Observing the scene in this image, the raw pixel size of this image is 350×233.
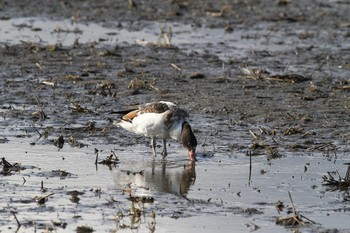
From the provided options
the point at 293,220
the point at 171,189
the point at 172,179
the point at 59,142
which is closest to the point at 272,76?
the point at 59,142

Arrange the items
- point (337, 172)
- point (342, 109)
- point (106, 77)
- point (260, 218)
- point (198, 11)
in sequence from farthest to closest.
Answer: point (198, 11) < point (106, 77) < point (342, 109) < point (337, 172) < point (260, 218)

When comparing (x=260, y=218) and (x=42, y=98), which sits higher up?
(x=42, y=98)

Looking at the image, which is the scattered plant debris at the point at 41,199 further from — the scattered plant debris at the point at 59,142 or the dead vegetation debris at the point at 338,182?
the dead vegetation debris at the point at 338,182

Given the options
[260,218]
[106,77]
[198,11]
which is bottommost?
[260,218]

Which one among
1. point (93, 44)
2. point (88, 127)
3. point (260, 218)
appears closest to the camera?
point (260, 218)

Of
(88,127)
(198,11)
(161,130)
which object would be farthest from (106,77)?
(198,11)

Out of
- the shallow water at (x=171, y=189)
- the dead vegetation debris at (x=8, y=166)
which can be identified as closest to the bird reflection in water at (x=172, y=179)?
the shallow water at (x=171, y=189)

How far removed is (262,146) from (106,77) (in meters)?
4.49

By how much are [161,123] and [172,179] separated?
3.68 feet

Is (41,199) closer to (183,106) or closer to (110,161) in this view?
(110,161)

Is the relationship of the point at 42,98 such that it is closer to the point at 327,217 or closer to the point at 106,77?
the point at 106,77

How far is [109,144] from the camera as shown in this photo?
485 inches

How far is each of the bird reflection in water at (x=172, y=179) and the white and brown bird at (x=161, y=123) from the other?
1.36ft

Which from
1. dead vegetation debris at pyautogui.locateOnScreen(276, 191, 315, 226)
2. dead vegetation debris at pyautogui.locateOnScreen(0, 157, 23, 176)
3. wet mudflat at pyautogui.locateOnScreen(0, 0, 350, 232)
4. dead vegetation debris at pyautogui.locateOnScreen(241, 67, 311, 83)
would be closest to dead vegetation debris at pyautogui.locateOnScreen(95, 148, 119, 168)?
wet mudflat at pyautogui.locateOnScreen(0, 0, 350, 232)
